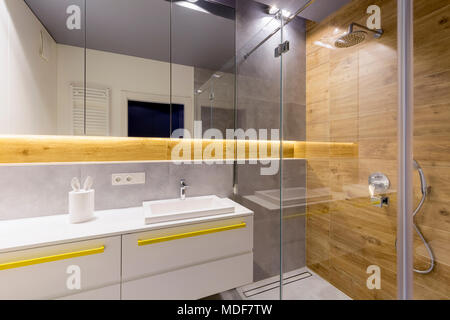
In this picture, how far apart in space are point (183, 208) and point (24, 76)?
52.9 inches

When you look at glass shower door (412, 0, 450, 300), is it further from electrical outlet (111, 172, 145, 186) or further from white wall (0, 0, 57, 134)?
white wall (0, 0, 57, 134)

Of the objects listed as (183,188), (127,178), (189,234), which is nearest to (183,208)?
(183,188)

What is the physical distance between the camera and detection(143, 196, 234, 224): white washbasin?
4.21 ft

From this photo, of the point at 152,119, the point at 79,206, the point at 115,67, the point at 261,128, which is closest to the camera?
the point at 79,206

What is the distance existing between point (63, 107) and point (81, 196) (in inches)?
24.2

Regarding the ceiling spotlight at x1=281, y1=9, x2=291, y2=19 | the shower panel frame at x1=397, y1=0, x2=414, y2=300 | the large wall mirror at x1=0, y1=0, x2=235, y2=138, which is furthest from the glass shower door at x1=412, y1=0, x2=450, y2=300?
the large wall mirror at x1=0, y1=0, x2=235, y2=138

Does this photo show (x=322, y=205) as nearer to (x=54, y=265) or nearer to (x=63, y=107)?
(x=54, y=265)

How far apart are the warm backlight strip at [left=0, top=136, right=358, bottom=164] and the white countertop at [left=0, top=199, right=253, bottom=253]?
0.40 meters

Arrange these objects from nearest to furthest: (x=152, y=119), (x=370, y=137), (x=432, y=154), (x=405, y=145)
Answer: (x=405, y=145), (x=370, y=137), (x=432, y=154), (x=152, y=119)

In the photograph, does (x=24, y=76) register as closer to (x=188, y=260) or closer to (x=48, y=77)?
(x=48, y=77)

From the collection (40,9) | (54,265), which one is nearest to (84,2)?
(40,9)

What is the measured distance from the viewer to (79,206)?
125 cm

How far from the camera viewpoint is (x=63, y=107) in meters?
1.35

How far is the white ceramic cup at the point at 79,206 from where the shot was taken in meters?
1.24
